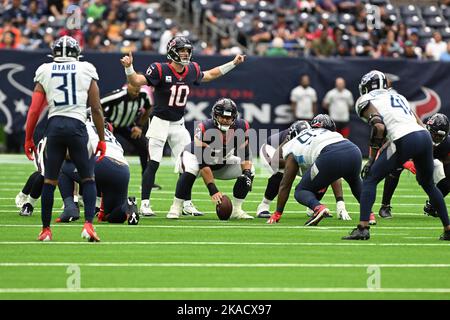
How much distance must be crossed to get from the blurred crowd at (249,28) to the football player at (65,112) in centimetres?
1134

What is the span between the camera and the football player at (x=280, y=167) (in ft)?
37.5

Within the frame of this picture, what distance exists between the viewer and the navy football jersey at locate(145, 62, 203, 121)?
11.9 metres

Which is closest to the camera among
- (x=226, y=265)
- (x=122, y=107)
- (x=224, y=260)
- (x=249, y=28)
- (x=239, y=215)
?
(x=226, y=265)

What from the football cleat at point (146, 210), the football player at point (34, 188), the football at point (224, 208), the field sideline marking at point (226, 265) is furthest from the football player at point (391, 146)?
the football player at point (34, 188)

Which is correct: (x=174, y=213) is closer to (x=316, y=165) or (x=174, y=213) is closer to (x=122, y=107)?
(x=316, y=165)

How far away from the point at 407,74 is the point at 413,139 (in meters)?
Result: 11.8

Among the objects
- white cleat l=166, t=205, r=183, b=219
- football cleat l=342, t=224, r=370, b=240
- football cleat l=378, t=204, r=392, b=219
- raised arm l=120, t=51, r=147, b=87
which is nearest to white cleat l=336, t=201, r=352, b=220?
football cleat l=378, t=204, r=392, b=219

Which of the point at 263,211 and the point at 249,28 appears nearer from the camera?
the point at 263,211

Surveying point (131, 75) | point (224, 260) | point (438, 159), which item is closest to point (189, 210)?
point (131, 75)

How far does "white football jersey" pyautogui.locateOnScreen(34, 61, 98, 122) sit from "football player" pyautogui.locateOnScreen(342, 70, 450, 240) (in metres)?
2.35

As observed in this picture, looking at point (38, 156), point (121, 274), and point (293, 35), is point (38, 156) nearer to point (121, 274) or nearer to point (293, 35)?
point (121, 274)

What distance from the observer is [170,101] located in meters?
12.0

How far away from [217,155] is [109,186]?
4.25 ft

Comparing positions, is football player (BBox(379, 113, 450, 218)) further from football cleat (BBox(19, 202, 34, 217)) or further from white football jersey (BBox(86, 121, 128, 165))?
football cleat (BBox(19, 202, 34, 217))
